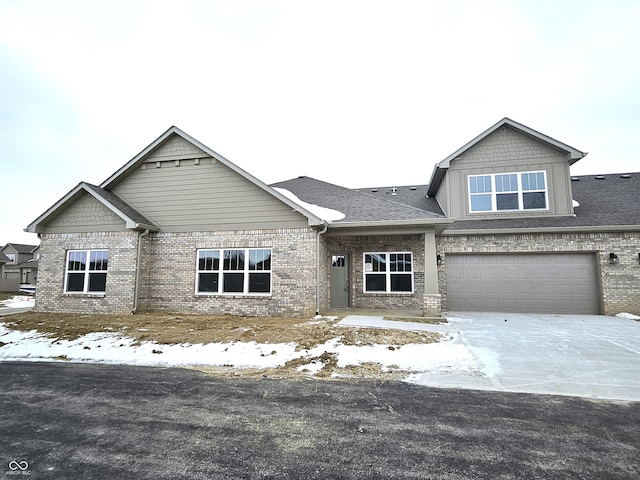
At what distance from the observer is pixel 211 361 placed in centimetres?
591

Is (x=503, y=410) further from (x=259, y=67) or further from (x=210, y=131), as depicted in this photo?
(x=210, y=131)

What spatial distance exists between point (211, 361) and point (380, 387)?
315 cm

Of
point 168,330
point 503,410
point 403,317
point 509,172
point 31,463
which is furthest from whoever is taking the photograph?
point 509,172

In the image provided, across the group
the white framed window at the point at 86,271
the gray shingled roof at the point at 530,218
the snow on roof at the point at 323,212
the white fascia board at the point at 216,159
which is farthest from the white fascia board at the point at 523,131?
the white framed window at the point at 86,271

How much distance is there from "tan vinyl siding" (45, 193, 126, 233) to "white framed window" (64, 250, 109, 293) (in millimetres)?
829

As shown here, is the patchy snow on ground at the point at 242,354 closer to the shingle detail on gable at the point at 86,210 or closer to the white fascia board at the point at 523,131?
the shingle detail on gable at the point at 86,210

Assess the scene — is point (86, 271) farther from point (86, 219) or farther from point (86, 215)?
point (86, 215)

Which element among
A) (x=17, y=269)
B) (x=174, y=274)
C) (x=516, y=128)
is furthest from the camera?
(x=17, y=269)

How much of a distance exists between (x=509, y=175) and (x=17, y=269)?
2065 inches

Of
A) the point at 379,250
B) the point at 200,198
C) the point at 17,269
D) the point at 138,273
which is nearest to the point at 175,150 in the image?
the point at 200,198

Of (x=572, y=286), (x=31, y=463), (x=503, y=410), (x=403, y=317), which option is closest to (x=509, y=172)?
(x=572, y=286)

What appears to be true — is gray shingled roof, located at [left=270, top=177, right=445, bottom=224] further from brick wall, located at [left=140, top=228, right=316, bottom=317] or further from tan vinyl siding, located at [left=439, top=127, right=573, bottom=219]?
brick wall, located at [left=140, top=228, right=316, bottom=317]

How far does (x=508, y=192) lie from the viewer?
1284 cm

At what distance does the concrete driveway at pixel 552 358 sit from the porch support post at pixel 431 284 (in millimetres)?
680
